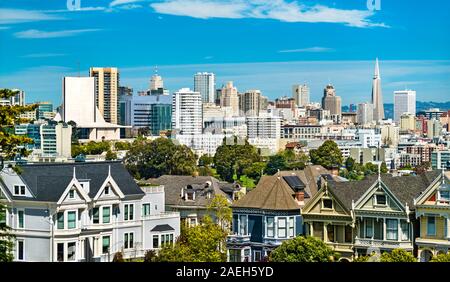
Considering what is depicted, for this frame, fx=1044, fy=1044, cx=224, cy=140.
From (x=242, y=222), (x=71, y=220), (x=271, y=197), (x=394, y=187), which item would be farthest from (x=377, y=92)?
(x=71, y=220)

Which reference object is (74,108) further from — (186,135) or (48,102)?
(186,135)

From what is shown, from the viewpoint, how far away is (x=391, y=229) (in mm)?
8227

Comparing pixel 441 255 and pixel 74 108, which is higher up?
pixel 74 108

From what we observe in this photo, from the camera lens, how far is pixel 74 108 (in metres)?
8.84

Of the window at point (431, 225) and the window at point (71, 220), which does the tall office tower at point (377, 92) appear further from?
the window at point (71, 220)

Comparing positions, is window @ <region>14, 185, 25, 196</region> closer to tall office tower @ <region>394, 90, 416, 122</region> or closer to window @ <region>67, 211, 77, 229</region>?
window @ <region>67, 211, 77, 229</region>

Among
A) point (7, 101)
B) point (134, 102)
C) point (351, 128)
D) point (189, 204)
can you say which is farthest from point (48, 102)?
point (351, 128)

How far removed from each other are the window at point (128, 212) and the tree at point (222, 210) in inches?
38.9

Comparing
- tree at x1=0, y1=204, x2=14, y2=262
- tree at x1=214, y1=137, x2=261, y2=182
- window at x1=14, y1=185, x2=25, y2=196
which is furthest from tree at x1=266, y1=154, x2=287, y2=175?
tree at x1=0, y1=204, x2=14, y2=262

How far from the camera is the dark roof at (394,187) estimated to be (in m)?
8.31

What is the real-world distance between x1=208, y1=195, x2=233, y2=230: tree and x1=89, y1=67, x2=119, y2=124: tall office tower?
1354 millimetres

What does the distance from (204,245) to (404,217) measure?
175 cm

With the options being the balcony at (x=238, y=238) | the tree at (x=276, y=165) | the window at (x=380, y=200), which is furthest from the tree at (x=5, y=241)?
the tree at (x=276, y=165)
